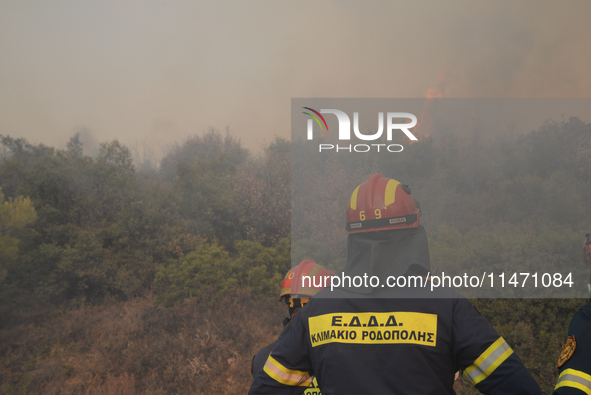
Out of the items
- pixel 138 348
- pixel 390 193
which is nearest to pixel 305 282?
pixel 390 193

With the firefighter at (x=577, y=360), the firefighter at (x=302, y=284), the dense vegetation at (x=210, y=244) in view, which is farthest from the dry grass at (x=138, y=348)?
the firefighter at (x=577, y=360)

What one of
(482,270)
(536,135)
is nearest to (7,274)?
(482,270)

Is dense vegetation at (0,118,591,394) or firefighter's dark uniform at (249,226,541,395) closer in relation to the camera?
firefighter's dark uniform at (249,226,541,395)

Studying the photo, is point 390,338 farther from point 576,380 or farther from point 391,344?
point 576,380

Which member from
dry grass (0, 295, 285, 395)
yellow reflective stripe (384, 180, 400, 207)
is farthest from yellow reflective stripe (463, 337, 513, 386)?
dry grass (0, 295, 285, 395)

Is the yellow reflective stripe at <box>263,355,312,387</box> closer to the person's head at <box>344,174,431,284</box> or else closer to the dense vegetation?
the person's head at <box>344,174,431,284</box>

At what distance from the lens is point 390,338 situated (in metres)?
1.39

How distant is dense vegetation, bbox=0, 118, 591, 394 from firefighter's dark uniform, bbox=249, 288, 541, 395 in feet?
16.7

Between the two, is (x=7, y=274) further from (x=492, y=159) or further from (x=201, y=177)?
(x=492, y=159)

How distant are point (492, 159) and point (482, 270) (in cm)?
664

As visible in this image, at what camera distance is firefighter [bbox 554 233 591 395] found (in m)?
1.40

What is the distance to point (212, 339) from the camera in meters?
7.70

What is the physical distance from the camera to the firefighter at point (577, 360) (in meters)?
1.40

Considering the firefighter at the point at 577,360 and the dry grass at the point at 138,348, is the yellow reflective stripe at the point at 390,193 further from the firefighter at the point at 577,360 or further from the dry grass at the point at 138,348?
the dry grass at the point at 138,348
